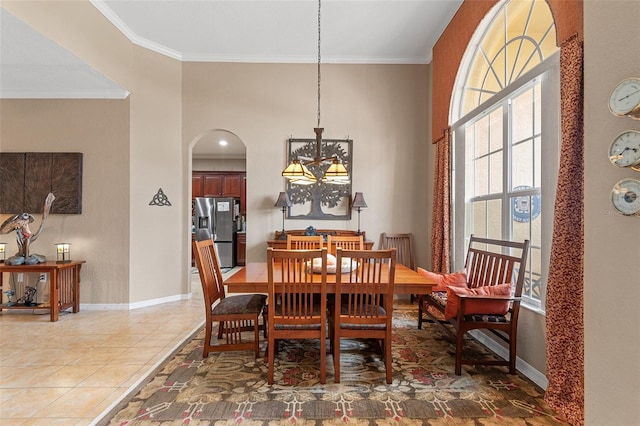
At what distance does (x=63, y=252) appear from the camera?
3797mm

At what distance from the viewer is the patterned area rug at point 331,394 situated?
6.08 feet

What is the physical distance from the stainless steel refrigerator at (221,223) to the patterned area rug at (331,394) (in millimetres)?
4276

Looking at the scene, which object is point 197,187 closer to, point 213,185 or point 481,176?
point 213,185

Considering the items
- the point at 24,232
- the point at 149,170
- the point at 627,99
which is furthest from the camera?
the point at 149,170

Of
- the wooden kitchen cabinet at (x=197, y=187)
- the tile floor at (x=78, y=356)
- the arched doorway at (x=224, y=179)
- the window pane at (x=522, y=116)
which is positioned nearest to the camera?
the tile floor at (x=78, y=356)

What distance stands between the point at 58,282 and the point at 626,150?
510cm

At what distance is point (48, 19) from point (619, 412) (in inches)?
186

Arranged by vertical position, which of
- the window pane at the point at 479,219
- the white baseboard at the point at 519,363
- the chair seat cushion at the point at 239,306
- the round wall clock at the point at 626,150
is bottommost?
the white baseboard at the point at 519,363

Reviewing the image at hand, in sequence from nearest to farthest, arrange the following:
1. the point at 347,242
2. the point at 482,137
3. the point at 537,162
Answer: the point at 537,162 < the point at 482,137 < the point at 347,242

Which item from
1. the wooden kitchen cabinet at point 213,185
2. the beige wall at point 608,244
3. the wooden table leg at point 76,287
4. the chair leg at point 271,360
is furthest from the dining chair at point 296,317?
the wooden kitchen cabinet at point 213,185

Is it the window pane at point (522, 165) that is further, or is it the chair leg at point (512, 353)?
the window pane at point (522, 165)

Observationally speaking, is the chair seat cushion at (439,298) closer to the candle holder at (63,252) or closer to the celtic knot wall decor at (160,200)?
the celtic knot wall decor at (160,200)

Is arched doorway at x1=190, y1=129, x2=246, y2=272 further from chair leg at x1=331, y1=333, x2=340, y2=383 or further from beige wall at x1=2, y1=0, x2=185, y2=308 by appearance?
chair leg at x1=331, y1=333, x2=340, y2=383

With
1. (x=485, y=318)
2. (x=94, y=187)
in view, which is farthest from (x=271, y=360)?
(x=94, y=187)
